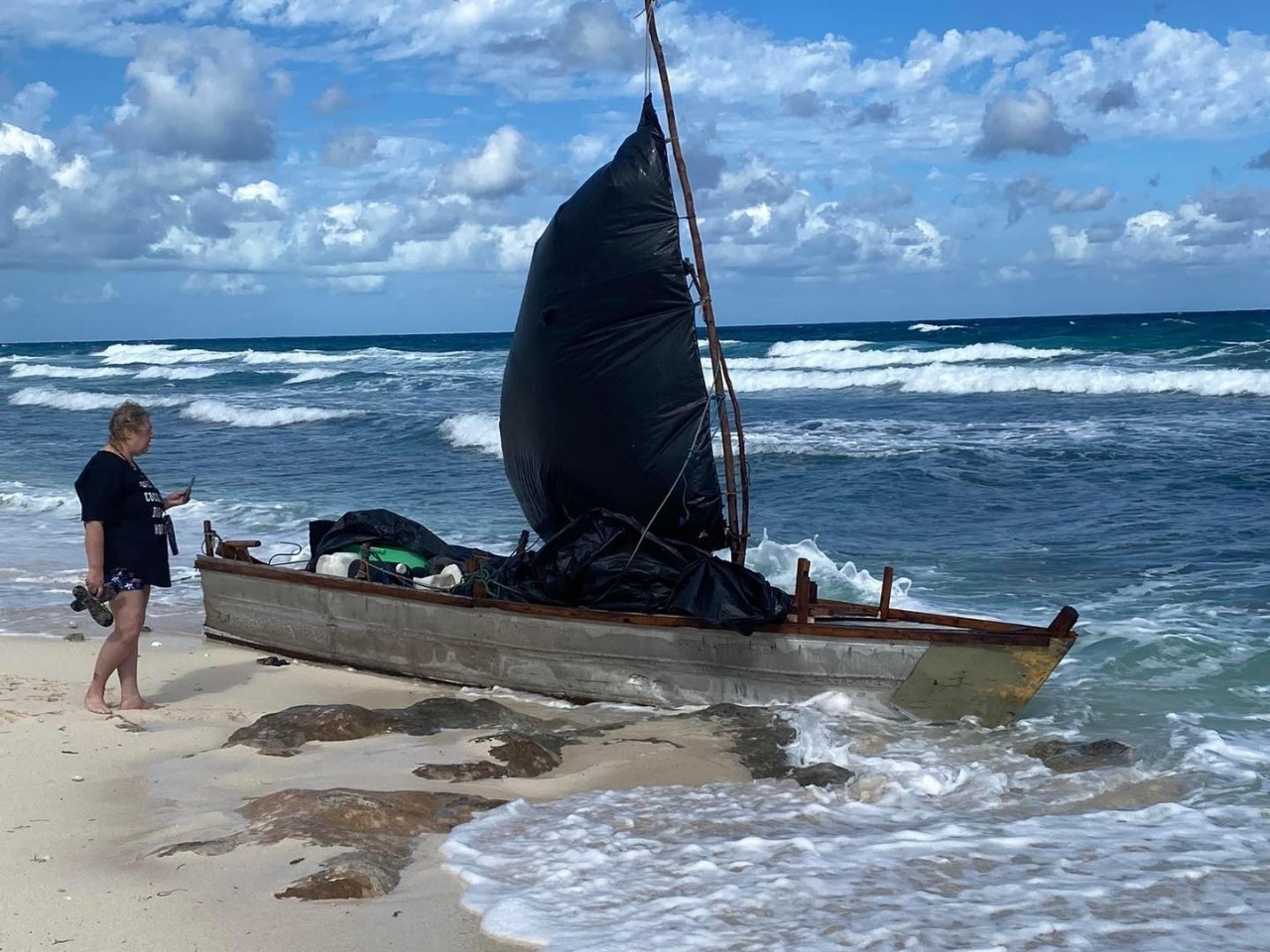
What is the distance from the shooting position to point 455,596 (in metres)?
7.20

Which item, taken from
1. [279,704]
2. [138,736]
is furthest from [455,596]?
[138,736]

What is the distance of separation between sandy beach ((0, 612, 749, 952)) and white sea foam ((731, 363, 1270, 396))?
2575 centimetres

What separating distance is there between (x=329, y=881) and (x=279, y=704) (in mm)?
2977

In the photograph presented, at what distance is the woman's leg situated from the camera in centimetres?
611

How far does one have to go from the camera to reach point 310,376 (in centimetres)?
4566

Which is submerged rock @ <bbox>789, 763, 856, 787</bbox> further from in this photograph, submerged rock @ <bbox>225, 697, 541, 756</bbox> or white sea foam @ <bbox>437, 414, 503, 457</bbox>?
white sea foam @ <bbox>437, 414, 503, 457</bbox>

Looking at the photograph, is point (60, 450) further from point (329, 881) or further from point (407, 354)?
point (407, 354)

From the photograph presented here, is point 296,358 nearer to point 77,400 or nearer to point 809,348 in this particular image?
point 77,400

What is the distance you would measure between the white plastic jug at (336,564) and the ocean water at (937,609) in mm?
2351

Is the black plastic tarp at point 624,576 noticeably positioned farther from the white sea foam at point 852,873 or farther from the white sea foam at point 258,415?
the white sea foam at point 258,415

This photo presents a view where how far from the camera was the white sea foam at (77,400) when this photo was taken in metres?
35.1

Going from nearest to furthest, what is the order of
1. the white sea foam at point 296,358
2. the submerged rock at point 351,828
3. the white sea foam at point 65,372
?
the submerged rock at point 351,828
the white sea foam at point 65,372
the white sea foam at point 296,358

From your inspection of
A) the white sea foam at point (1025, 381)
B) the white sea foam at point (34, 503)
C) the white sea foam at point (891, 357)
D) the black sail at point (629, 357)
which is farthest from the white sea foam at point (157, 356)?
the black sail at point (629, 357)

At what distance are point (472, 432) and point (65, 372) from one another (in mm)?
39685
